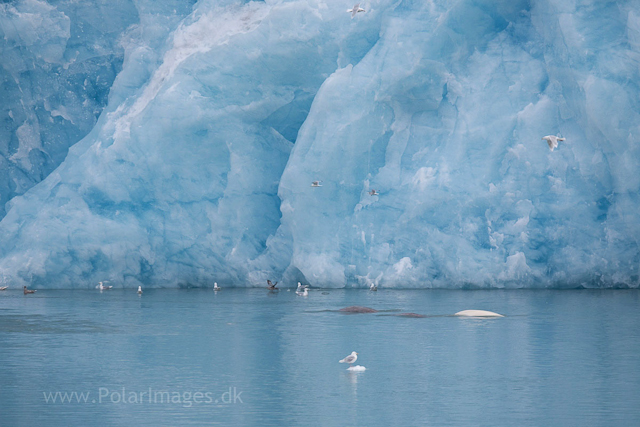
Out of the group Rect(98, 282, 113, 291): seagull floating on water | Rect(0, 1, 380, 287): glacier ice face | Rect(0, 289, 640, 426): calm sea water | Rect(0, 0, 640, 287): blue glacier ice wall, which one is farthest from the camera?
Rect(98, 282, 113, 291): seagull floating on water

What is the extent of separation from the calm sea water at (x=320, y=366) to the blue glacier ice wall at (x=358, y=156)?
5460 mm

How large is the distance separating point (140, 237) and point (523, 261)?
13.4 m

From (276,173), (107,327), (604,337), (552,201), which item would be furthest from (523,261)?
(107,327)

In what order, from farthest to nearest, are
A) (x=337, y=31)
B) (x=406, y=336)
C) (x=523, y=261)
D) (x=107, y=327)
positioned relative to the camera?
1. (x=337, y=31)
2. (x=523, y=261)
3. (x=107, y=327)
4. (x=406, y=336)

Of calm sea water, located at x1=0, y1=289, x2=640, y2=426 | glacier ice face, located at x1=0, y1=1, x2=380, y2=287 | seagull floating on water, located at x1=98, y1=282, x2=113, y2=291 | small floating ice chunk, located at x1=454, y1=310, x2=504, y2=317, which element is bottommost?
calm sea water, located at x1=0, y1=289, x2=640, y2=426

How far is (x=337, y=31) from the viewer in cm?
3072

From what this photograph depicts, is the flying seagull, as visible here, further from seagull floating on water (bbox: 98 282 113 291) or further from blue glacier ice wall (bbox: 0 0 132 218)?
blue glacier ice wall (bbox: 0 0 132 218)

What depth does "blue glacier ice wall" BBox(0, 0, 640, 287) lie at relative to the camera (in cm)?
2767

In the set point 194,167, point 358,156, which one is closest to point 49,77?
point 194,167

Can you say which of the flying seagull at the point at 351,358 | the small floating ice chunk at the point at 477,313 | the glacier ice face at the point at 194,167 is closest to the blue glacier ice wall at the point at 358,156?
the glacier ice face at the point at 194,167

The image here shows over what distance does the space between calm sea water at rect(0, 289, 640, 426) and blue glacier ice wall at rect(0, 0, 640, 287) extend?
17.9 feet

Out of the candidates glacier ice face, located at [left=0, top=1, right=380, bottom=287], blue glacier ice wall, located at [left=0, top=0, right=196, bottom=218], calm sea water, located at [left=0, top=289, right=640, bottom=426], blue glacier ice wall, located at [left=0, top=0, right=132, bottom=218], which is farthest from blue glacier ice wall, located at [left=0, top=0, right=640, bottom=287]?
calm sea water, located at [left=0, top=289, right=640, bottom=426]

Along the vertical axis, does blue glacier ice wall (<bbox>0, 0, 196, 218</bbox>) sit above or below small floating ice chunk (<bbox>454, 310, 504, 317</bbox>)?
above

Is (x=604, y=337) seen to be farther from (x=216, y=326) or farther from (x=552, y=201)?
(x=552, y=201)
